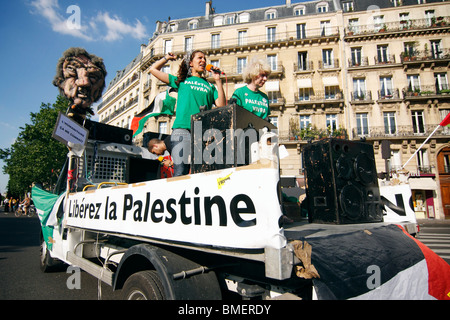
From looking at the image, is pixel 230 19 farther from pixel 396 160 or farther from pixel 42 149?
pixel 42 149

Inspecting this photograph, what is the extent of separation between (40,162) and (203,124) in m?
30.2

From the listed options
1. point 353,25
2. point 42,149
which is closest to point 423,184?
point 353,25

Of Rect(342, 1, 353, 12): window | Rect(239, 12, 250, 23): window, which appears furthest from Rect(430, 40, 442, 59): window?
Rect(239, 12, 250, 23): window

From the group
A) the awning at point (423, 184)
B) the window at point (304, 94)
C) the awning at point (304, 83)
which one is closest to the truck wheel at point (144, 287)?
the window at point (304, 94)

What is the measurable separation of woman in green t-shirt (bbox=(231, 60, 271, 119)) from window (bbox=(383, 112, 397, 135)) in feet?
74.7

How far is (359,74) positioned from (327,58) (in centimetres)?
337

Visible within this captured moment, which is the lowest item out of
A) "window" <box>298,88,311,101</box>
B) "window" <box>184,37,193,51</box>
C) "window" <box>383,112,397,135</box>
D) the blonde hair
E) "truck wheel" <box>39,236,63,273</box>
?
"truck wheel" <box>39,236,63,273</box>

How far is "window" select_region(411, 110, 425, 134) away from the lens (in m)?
20.8

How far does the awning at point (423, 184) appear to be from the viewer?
19.9 metres

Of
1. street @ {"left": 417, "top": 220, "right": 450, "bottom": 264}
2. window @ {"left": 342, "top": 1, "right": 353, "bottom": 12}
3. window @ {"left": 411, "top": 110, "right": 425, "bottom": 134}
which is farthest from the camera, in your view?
window @ {"left": 342, "top": 1, "right": 353, "bottom": 12}

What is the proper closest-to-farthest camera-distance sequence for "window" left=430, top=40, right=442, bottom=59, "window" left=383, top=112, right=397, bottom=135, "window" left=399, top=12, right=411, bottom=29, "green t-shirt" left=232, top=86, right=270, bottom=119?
"green t-shirt" left=232, top=86, right=270, bottom=119 < "window" left=383, top=112, right=397, bottom=135 < "window" left=430, top=40, right=442, bottom=59 < "window" left=399, top=12, right=411, bottom=29

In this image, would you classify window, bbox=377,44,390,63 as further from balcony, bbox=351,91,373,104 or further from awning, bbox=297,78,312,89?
awning, bbox=297,78,312,89

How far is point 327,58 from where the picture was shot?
913 inches

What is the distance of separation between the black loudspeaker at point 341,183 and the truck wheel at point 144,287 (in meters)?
1.57
